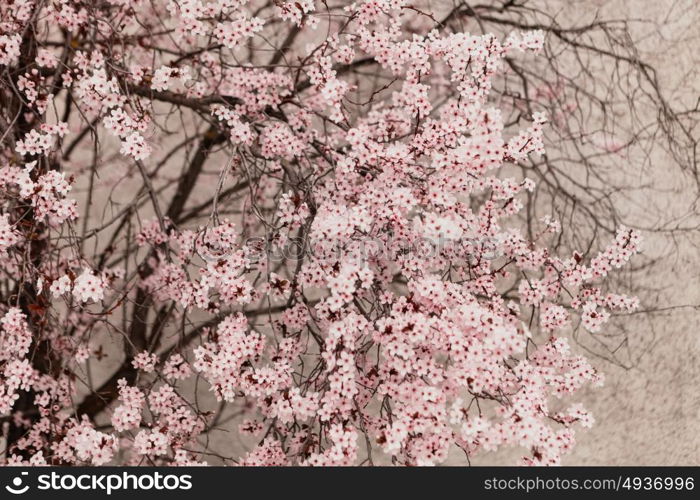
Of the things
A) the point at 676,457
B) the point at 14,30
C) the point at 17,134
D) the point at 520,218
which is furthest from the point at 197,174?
the point at 676,457

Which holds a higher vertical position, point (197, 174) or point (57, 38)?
point (57, 38)

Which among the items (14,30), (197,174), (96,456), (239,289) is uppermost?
(197,174)

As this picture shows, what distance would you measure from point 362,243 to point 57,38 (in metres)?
2.58

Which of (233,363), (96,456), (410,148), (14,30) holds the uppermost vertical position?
(14,30)

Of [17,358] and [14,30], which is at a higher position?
[14,30]

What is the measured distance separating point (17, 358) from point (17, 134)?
892mm

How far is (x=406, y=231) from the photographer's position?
1973 millimetres

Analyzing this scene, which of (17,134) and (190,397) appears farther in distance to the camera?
(190,397)

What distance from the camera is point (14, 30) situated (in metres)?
2.15
